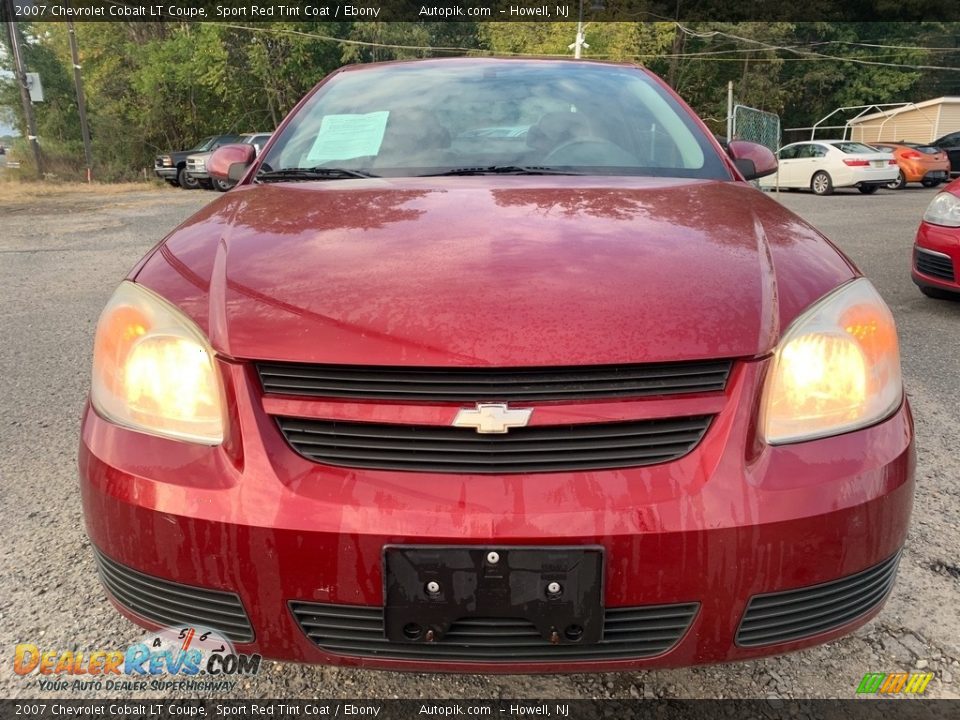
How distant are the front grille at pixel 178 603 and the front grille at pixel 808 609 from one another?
85cm

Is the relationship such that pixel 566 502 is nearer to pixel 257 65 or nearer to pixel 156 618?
pixel 156 618

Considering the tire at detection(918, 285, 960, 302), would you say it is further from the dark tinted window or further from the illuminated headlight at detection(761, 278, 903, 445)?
the dark tinted window

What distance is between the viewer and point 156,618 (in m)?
1.24

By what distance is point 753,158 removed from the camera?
247cm

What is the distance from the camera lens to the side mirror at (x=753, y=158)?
7.84 feet

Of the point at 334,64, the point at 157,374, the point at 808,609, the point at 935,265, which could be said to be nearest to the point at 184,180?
the point at 334,64

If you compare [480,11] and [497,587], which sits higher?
[480,11]

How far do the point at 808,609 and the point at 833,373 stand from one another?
1.36ft

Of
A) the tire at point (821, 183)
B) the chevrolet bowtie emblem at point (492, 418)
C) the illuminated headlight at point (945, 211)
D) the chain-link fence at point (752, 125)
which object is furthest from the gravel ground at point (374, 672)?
the chain-link fence at point (752, 125)

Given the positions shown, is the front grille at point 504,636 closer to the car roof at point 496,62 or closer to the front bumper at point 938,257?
the car roof at point 496,62

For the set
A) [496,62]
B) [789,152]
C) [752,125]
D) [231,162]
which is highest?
[496,62]

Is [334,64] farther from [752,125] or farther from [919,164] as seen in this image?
[919,164]

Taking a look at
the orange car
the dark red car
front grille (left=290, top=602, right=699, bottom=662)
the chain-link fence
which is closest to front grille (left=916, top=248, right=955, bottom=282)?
the dark red car

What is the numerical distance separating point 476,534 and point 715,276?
26.0 inches
